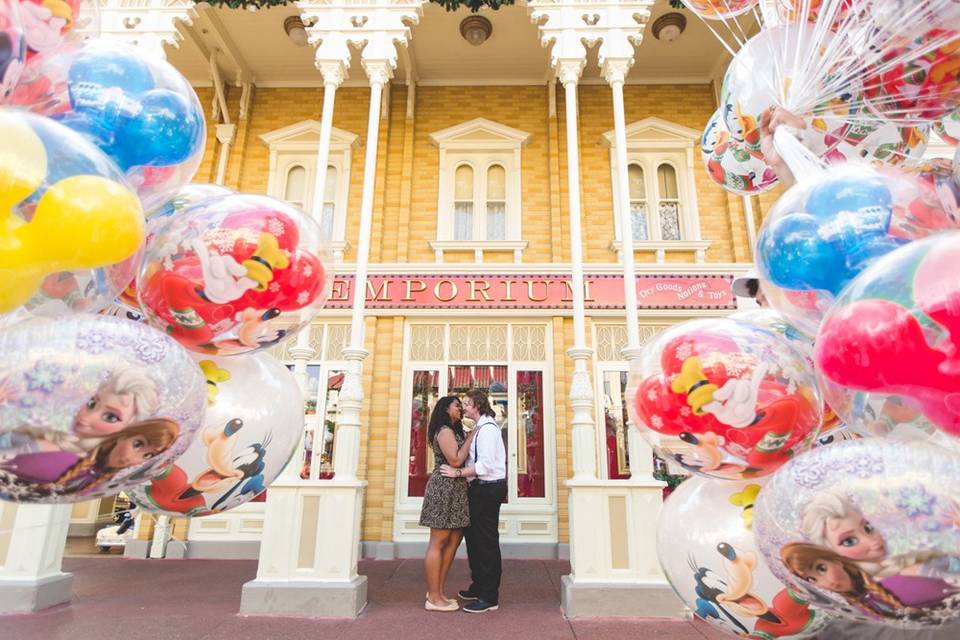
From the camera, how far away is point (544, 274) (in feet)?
25.1

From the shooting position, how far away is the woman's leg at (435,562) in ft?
14.0

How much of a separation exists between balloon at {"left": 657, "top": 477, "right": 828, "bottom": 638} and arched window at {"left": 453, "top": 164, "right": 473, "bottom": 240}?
6.79 meters

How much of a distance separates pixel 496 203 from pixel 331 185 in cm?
268

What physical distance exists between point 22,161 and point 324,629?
400 cm

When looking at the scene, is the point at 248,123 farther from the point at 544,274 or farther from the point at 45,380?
the point at 45,380

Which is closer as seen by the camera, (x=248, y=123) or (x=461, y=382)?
(x=461, y=382)

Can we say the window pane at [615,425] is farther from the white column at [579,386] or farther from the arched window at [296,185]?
the arched window at [296,185]

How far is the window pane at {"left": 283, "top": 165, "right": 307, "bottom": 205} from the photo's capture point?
869 cm

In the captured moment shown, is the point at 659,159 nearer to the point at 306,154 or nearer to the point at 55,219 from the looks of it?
the point at 306,154

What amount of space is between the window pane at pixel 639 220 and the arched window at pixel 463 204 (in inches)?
99.5

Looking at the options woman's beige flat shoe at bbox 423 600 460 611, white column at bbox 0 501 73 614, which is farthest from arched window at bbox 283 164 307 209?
woman's beige flat shoe at bbox 423 600 460 611

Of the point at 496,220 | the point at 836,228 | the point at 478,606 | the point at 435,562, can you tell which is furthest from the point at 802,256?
the point at 496,220

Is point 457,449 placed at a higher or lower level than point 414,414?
lower

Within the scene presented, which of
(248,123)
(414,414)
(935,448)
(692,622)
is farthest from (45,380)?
(248,123)
